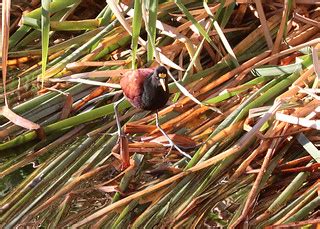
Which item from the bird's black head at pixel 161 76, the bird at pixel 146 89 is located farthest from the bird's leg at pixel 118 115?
the bird's black head at pixel 161 76

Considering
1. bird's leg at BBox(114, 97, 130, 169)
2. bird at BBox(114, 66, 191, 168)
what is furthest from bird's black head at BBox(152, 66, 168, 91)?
bird's leg at BBox(114, 97, 130, 169)

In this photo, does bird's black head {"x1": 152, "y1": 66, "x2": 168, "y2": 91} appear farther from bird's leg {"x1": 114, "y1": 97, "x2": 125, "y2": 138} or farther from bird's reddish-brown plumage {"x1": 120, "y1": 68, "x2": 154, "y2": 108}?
bird's leg {"x1": 114, "y1": 97, "x2": 125, "y2": 138}

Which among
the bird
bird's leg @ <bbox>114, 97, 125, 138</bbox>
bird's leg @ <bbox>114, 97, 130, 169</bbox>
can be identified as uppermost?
the bird

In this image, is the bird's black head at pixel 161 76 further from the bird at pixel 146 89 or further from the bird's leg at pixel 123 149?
the bird's leg at pixel 123 149

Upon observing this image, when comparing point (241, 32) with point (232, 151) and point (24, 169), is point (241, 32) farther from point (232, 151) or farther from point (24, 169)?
point (24, 169)

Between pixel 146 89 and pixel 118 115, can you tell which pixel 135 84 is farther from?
pixel 118 115

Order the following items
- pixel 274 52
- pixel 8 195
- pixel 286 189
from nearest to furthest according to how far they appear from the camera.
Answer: pixel 286 189, pixel 8 195, pixel 274 52

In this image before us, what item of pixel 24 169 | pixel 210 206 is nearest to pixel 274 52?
pixel 210 206
